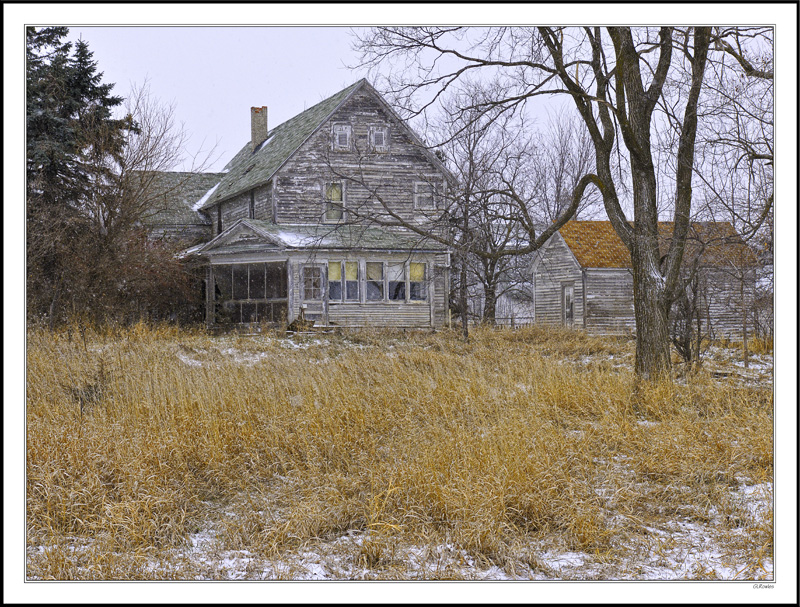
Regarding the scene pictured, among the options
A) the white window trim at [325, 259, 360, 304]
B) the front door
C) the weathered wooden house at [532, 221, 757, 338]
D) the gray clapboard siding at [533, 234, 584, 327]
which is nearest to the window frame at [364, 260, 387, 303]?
the white window trim at [325, 259, 360, 304]

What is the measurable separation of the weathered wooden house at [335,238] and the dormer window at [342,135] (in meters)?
0.03

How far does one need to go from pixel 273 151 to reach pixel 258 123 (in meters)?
4.43

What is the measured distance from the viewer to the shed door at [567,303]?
27016 millimetres

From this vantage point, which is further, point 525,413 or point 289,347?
point 289,347

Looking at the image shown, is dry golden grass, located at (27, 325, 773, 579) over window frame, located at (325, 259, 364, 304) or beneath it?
beneath

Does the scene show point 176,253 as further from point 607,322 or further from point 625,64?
point 625,64

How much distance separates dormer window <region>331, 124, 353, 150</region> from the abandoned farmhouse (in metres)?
0.04

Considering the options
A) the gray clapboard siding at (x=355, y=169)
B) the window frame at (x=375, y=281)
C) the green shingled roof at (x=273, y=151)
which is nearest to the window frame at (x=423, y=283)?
the window frame at (x=375, y=281)

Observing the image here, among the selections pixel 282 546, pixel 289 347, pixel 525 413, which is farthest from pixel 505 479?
pixel 289 347

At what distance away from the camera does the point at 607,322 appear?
25922 mm

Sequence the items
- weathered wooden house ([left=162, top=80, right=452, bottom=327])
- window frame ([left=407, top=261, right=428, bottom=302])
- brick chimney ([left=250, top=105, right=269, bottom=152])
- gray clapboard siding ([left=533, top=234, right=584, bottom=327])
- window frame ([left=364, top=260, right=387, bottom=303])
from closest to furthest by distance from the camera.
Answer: weathered wooden house ([left=162, top=80, right=452, bottom=327])
window frame ([left=364, top=260, right=387, bottom=303])
window frame ([left=407, top=261, right=428, bottom=302])
gray clapboard siding ([left=533, top=234, right=584, bottom=327])
brick chimney ([left=250, top=105, right=269, bottom=152])

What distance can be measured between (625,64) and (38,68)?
51.7 ft

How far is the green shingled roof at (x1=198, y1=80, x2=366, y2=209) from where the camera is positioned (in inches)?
960

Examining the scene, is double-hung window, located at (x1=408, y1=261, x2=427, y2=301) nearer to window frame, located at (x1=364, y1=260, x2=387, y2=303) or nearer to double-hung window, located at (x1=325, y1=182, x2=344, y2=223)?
window frame, located at (x1=364, y1=260, x2=387, y2=303)
